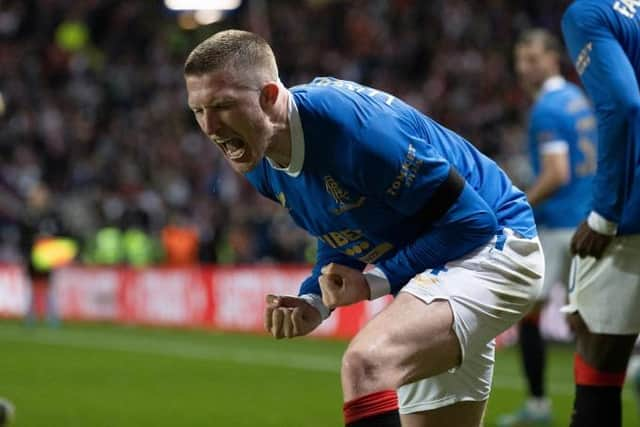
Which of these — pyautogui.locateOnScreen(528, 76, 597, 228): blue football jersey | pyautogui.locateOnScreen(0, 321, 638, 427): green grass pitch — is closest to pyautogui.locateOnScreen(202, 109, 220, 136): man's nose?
pyautogui.locateOnScreen(528, 76, 597, 228): blue football jersey

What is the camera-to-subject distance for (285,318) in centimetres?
383

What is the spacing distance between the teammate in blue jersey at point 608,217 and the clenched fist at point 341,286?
3.59 feet

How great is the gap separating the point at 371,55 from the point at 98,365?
11356mm

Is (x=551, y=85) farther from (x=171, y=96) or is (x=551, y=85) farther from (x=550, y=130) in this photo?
(x=171, y=96)

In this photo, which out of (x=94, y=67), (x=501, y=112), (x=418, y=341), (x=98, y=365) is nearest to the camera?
(x=418, y=341)

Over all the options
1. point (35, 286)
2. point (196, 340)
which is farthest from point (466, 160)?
point (35, 286)

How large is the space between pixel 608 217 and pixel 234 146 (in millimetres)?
1475

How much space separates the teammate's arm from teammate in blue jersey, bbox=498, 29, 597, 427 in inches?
111

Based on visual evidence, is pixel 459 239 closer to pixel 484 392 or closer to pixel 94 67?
pixel 484 392

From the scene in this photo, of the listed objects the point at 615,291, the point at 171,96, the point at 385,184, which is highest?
the point at 385,184

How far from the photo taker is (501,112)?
18.6m

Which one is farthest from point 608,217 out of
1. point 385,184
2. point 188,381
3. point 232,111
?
point 188,381

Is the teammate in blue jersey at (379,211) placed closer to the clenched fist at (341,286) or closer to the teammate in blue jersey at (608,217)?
the clenched fist at (341,286)

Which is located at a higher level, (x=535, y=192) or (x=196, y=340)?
(x=535, y=192)
